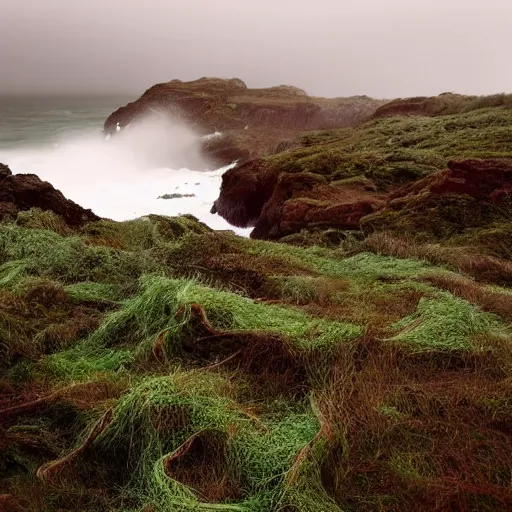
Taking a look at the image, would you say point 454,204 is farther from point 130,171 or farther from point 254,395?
point 130,171

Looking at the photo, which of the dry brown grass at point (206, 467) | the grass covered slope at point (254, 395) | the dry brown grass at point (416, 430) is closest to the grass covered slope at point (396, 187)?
the grass covered slope at point (254, 395)

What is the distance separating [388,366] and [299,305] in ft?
4.70

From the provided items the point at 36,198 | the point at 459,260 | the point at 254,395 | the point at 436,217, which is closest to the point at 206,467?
the point at 254,395

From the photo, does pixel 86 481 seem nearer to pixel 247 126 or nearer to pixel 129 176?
pixel 129 176

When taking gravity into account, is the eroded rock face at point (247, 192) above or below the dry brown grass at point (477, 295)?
below

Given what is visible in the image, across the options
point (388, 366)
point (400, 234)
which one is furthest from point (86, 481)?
point (400, 234)

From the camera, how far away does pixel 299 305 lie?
500cm

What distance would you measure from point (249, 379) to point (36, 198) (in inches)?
294

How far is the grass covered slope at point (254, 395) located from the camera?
107 inches

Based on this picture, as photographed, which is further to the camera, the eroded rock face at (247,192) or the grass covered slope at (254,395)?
the eroded rock face at (247,192)

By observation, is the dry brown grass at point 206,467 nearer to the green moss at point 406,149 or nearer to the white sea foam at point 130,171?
the green moss at point 406,149

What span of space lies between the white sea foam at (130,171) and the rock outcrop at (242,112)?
168 cm

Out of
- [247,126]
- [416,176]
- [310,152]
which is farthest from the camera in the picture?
[247,126]

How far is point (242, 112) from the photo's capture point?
4072 cm
